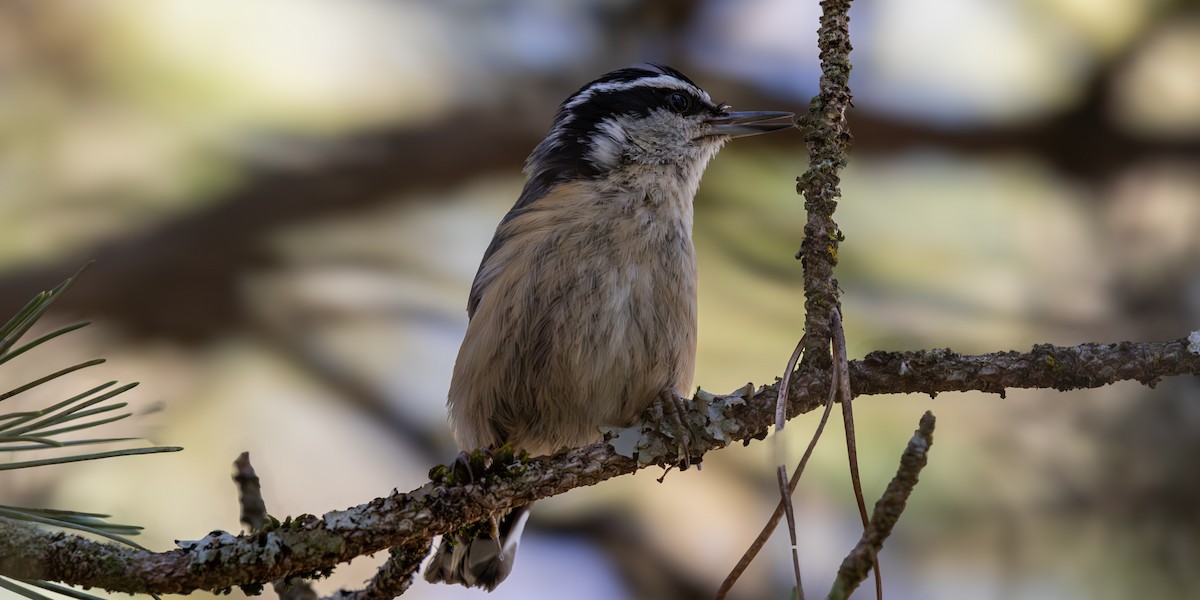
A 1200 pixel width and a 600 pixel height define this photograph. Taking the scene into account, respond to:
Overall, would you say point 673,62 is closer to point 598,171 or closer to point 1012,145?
point 1012,145

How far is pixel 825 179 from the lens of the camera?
1808 millimetres

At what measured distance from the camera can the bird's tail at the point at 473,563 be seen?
254 cm

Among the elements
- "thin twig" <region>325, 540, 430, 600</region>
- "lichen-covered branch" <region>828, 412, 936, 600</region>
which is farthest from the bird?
"lichen-covered branch" <region>828, 412, 936, 600</region>

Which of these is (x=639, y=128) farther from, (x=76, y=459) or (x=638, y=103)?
(x=76, y=459)

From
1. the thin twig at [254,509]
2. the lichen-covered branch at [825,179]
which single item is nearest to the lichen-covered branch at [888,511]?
the lichen-covered branch at [825,179]

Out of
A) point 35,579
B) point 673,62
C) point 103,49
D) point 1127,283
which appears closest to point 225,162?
point 103,49

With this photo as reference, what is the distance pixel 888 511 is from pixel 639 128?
5.90ft

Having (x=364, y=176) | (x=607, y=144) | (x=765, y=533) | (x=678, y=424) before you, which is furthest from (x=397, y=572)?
(x=364, y=176)

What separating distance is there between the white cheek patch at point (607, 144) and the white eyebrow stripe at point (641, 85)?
0.58 ft

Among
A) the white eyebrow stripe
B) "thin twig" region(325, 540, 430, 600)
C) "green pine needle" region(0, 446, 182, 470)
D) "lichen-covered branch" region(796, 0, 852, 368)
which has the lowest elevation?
"green pine needle" region(0, 446, 182, 470)

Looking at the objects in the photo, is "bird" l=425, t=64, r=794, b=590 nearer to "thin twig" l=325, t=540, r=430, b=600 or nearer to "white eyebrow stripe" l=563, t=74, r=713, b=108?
"white eyebrow stripe" l=563, t=74, r=713, b=108

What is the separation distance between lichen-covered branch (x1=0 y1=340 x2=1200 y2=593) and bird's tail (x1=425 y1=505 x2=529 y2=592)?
64 centimetres

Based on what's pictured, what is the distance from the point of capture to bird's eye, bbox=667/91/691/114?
116 inches

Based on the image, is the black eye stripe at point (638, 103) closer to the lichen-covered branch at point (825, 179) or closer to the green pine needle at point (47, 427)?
the lichen-covered branch at point (825, 179)
